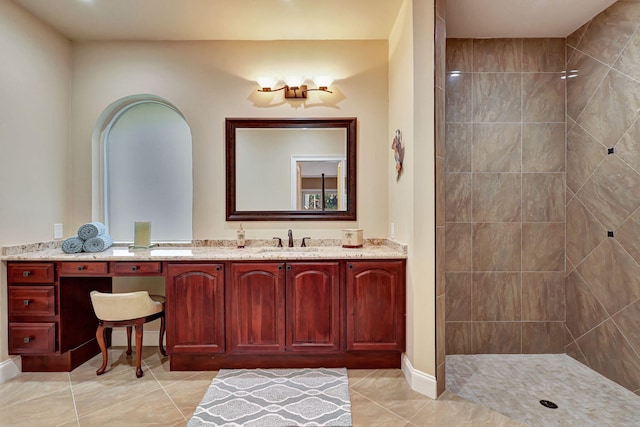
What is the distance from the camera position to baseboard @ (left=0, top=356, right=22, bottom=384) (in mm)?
2436

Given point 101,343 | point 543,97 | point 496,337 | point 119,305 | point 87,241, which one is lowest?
point 496,337

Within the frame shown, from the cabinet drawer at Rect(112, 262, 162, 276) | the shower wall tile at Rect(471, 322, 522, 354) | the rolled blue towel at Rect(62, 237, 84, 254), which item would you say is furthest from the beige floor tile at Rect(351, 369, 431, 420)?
the rolled blue towel at Rect(62, 237, 84, 254)

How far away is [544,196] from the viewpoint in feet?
9.55

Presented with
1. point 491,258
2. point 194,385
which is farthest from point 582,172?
point 194,385

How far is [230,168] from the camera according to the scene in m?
3.11

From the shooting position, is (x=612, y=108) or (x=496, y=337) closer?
(x=612, y=108)

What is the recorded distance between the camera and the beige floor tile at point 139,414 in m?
1.97

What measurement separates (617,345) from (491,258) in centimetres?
102

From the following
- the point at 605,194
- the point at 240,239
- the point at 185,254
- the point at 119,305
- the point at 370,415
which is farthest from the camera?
the point at 240,239

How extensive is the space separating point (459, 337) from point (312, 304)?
1.43 m

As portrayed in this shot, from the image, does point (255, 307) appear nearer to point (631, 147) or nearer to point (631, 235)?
point (631, 235)

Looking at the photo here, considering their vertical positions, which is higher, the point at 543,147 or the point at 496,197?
the point at 543,147

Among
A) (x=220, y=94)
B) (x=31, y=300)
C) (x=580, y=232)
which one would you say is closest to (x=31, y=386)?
(x=31, y=300)

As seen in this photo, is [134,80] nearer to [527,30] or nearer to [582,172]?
[527,30]
